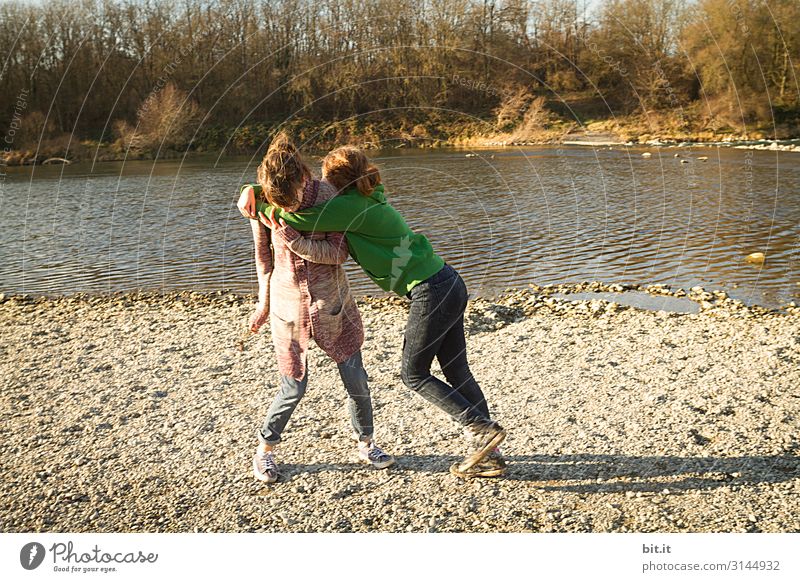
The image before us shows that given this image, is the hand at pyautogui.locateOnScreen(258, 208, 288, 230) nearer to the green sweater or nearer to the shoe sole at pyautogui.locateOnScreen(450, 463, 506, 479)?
the green sweater

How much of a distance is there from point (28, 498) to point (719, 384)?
5952mm

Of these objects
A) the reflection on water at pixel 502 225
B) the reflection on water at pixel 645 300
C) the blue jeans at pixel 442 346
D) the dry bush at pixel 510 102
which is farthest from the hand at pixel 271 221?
the dry bush at pixel 510 102

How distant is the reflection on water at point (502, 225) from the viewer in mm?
13867

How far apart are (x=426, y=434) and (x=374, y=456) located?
29.1 inches

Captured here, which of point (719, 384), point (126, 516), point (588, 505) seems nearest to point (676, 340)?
point (719, 384)

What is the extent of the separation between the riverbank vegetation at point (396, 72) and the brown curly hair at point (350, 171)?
507cm

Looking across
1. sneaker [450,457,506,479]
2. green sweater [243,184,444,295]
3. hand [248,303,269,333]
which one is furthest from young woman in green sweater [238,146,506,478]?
hand [248,303,269,333]

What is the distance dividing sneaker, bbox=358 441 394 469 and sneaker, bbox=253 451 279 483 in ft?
2.14

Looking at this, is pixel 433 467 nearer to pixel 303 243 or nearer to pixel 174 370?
pixel 303 243

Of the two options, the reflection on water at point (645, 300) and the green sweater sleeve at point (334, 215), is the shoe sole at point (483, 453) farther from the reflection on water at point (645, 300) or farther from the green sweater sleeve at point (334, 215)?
the reflection on water at point (645, 300)

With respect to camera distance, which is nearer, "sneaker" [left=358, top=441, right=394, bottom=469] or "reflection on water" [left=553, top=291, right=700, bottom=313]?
"sneaker" [left=358, top=441, right=394, bottom=469]

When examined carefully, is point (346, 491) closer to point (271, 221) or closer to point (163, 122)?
point (271, 221)

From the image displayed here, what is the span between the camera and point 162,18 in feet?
93.2

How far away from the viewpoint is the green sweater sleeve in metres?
4.38
